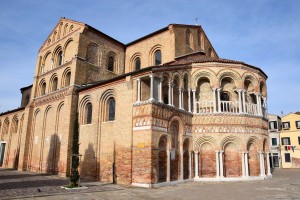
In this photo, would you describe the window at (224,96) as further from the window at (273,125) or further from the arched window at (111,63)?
the window at (273,125)

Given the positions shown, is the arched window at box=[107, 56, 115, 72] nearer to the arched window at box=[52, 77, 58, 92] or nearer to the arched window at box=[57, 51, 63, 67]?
the arched window at box=[57, 51, 63, 67]

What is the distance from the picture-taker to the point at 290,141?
36.0 metres

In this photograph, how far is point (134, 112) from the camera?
14422 millimetres

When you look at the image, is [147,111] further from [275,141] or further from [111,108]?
[275,141]

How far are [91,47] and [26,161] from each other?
12560mm

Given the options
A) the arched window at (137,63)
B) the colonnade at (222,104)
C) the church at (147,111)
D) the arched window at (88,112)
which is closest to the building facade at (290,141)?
the church at (147,111)

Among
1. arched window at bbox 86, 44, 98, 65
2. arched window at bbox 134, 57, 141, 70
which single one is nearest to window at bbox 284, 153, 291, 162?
arched window at bbox 134, 57, 141, 70

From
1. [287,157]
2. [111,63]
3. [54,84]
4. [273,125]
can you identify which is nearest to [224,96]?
[111,63]

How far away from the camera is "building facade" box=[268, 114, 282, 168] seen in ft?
120

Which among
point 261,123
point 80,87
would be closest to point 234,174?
point 261,123

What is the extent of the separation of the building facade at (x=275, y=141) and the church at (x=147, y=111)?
67.3ft

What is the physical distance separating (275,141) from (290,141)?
209 centimetres

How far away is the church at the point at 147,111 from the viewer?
1438 centimetres

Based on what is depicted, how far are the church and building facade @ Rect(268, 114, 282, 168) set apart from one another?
20.5 metres
